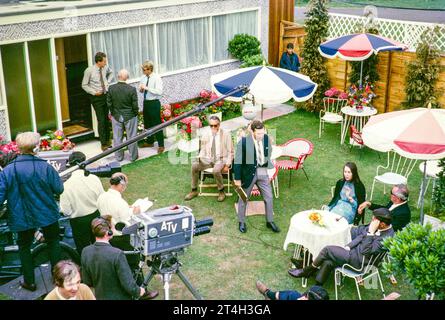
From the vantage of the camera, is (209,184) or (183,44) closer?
(209,184)

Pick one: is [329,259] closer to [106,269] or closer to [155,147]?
[106,269]

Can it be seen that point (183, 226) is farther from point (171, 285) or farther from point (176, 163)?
point (176, 163)

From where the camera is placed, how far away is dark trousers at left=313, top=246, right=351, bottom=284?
24.7 ft

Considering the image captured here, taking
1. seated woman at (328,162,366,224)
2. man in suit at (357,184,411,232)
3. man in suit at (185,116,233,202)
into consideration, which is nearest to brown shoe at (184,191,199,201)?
man in suit at (185,116,233,202)

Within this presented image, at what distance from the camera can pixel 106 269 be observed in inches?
234

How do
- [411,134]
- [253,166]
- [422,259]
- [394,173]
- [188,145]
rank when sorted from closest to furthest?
[422,259] → [411,134] → [253,166] → [394,173] → [188,145]

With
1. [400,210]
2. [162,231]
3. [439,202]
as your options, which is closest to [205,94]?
[439,202]

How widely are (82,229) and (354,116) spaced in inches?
326

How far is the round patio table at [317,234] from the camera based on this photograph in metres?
7.93

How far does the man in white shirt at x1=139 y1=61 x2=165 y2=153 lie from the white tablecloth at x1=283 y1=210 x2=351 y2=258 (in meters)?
5.11

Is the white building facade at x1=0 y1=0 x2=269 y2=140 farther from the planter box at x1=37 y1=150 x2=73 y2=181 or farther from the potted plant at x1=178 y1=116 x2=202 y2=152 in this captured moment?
the planter box at x1=37 y1=150 x2=73 y2=181

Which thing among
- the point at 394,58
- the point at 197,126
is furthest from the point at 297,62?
the point at 197,126

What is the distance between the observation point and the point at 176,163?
1215 cm

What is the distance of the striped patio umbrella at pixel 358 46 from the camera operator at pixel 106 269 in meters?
8.80
